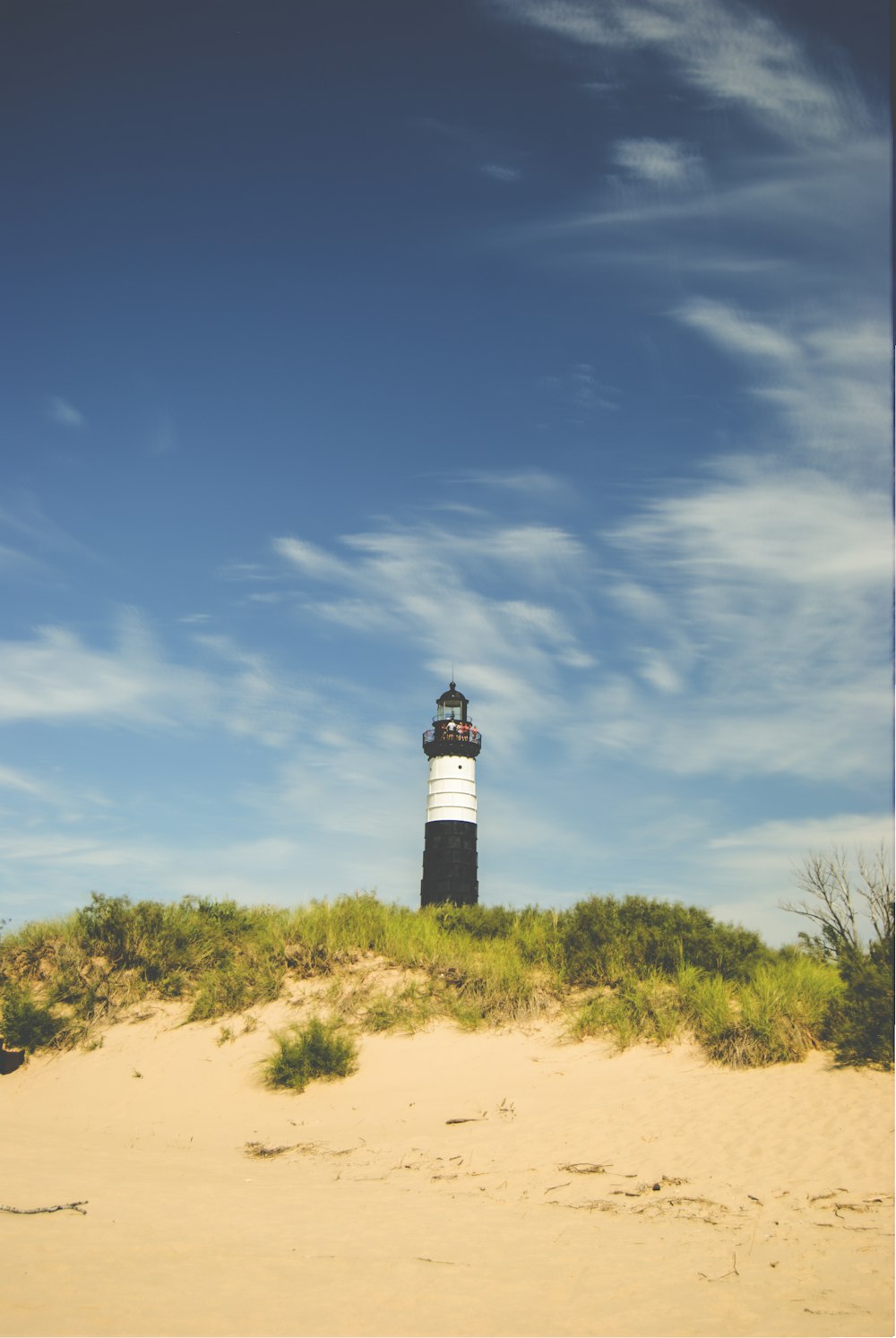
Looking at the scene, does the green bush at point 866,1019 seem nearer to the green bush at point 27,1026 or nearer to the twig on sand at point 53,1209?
the twig on sand at point 53,1209

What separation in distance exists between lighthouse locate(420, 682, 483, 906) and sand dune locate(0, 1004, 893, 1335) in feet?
31.4

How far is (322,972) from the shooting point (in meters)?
18.0

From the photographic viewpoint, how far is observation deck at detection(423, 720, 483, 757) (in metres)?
27.3

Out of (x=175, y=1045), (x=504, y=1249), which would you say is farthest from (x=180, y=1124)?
(x=504, y=1249)

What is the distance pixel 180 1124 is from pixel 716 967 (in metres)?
9.40

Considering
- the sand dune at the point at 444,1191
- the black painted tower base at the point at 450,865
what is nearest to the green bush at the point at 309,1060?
the sand dune at the point at 444,1191

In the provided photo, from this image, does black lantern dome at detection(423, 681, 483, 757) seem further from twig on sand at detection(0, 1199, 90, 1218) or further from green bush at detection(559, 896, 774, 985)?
twig on sand at detection(0, 1199, 90, 1218)

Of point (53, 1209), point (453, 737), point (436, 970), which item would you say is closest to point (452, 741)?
point (453, 737)

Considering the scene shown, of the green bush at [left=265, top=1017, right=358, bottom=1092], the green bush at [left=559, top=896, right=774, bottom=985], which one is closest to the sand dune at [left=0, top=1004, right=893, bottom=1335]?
the green bush at [left=265, top=1017, right=358, bottom=1092]

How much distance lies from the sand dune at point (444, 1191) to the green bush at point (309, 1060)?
27cm

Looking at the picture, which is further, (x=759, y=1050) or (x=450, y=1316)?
(x=759, y=1050)

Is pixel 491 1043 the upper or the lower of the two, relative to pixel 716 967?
lower

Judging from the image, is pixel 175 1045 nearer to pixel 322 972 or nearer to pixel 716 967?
pixel 322 972

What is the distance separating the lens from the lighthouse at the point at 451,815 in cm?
2609
